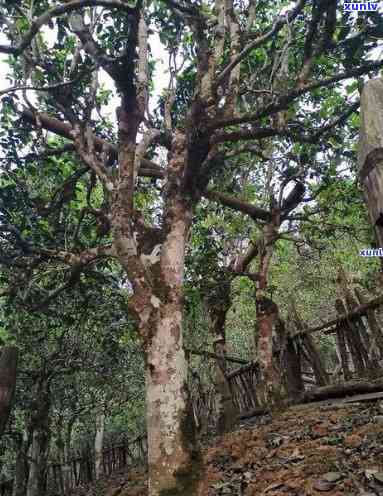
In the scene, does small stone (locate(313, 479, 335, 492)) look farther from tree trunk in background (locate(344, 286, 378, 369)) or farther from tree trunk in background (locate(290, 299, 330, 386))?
tree trunk in background (locate(290, 299, 330, 386))

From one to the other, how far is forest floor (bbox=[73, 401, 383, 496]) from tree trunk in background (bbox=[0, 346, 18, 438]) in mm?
2384

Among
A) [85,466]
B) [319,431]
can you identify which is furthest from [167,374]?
[85,466]

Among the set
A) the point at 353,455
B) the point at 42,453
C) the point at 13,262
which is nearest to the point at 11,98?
the point at 13,262

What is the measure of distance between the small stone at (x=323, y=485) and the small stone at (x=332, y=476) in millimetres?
53

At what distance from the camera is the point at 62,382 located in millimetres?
13516

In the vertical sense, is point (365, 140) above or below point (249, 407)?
above

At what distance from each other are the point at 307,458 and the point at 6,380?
14.6 feet

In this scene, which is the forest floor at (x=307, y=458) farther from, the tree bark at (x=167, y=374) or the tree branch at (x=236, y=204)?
the tree branch at (x=236, y=204)

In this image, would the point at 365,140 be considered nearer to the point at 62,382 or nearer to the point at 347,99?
the point at 347,99

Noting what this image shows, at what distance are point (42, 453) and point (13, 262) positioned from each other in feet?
21.7

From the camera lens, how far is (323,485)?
3.81m

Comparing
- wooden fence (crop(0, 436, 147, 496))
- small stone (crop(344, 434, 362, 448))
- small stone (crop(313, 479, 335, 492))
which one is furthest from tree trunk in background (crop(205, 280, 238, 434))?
wooden fence (crop(0, 436, 147, 496))

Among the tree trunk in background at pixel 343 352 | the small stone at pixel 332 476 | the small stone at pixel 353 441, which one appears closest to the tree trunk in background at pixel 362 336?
the tree trunk in background at pixel 343 352

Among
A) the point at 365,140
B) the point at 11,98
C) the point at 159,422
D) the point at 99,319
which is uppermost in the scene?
the point at 11,98
